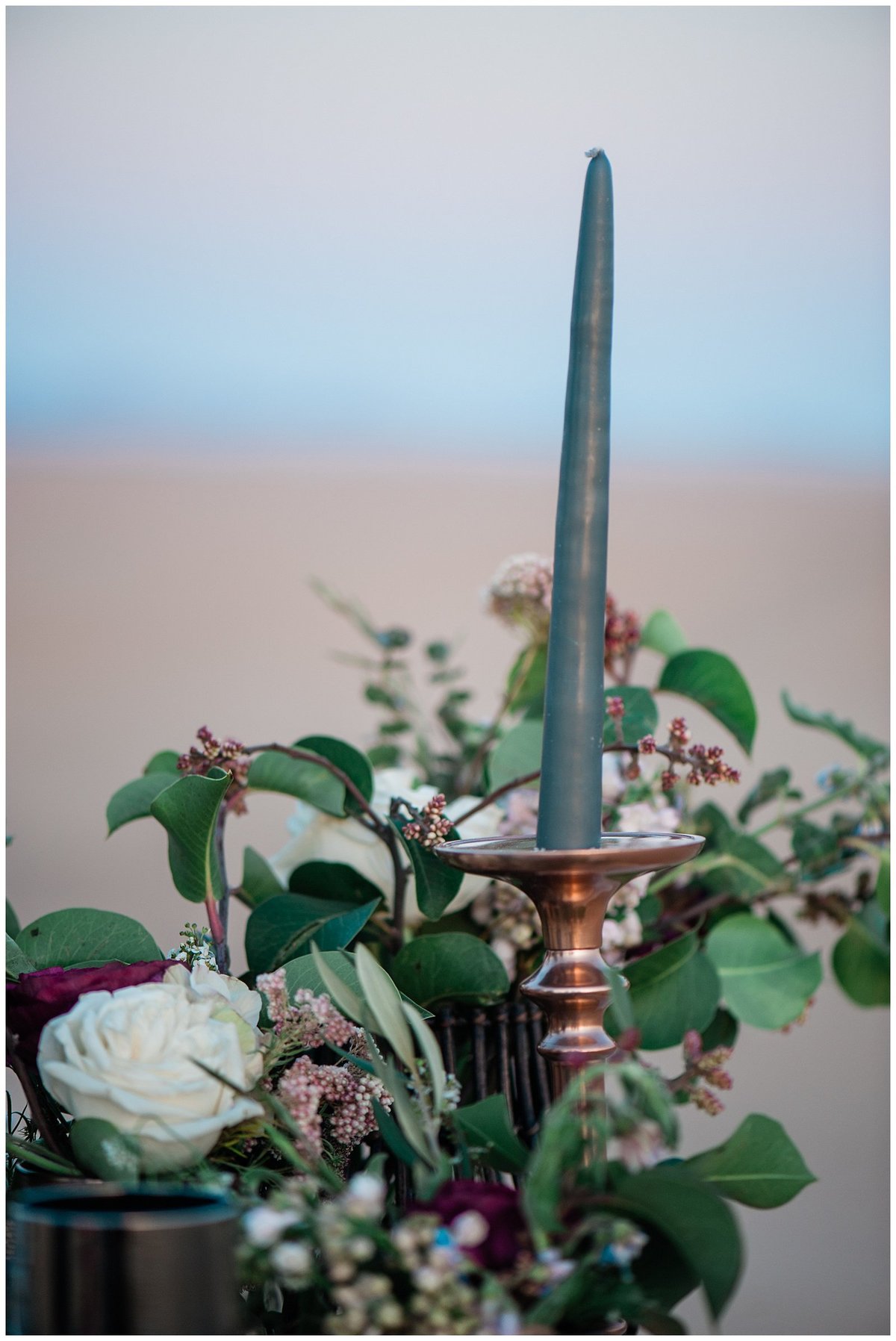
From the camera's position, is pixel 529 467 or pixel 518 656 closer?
pixel 518 656

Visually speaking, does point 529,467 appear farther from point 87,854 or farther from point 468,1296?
point 468,1296

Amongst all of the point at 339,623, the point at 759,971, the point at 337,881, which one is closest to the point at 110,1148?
the point at 337,881

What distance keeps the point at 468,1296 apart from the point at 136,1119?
61 mm

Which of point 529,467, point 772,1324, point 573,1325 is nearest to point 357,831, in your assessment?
point 573,1325

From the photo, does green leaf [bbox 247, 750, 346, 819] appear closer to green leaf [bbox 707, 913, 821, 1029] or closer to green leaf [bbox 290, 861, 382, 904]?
green leaf [bbox 290, 861, 382, 904]

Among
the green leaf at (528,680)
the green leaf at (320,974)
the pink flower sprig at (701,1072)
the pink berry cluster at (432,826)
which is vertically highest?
the green leaf at (528,680)

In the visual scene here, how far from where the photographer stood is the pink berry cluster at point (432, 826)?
0.22 meters

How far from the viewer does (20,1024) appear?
0.18 m

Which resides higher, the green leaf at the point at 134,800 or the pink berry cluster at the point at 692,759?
the pink berry cluster at the point at 692,759

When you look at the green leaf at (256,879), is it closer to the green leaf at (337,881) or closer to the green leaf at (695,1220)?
the green leaf at (337,881)

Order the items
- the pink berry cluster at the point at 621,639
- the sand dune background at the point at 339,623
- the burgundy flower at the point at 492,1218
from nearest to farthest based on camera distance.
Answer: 1. the burgundy flower at the point at 492,1218
2. the pink berry cluster at the point at 621,639
3. the sand dune background at the point at 339,623

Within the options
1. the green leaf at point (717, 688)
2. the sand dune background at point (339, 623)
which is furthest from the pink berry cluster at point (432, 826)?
the sand dune background at point (339, 623)

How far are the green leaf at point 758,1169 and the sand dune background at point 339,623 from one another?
0.60 meters

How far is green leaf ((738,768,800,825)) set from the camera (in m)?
0.38
